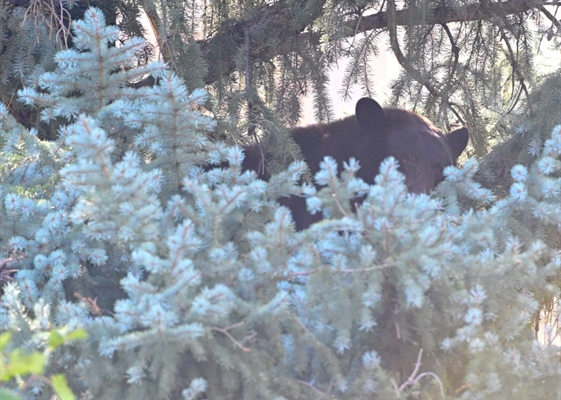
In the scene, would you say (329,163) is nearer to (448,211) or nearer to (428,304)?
(428,304)

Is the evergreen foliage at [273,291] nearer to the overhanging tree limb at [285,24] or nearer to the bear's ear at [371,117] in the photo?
the overhanging tree limb at [285,24]

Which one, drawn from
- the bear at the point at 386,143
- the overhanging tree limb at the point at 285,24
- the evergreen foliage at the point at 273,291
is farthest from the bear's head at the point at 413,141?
the evergreen foliage at the point at 273,291

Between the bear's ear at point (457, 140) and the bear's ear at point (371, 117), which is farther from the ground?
the bear's ear at point (371, 117)

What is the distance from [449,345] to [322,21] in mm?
2496

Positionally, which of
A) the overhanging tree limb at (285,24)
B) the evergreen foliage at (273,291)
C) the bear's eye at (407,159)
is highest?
the overhanging tree limb at (285,24)

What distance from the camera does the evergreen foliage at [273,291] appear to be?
2.54 m

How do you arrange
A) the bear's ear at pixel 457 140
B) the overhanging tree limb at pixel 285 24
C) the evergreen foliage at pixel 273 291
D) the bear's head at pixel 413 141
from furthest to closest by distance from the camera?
the bear's ear at pixel 457 140 → the bear's head at pixel 413 141 → the overhanging tree limb at pixel 285 24 → the evergreen foliage at pixel 273 291

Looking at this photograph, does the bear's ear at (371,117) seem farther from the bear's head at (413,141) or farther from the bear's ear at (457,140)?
the bear's ear at (457,140)

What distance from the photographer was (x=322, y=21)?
4680mm

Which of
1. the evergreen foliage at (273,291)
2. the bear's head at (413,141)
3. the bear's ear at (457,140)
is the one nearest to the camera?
the evergreen foliage at (273,291)

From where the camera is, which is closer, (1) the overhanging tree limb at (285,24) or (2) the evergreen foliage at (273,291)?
(2) the evergreen foliage at (273,291)

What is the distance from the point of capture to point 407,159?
222 inches

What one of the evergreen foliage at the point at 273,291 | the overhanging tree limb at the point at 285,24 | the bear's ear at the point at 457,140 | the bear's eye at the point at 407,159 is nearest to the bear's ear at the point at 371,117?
the bear's eye at the point at 407,159

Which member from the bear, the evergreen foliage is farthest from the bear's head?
the evergreen foliage
